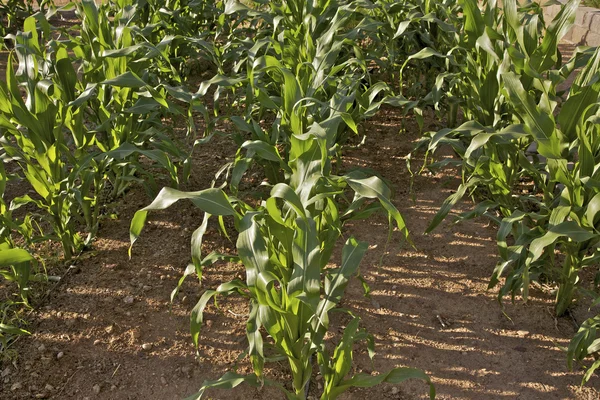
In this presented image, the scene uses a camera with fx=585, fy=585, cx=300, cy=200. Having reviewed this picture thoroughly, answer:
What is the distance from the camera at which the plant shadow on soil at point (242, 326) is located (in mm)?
2236

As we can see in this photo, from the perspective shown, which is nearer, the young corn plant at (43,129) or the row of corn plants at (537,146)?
the row of corn plants at (537,146)

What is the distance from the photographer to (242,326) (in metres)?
2.50

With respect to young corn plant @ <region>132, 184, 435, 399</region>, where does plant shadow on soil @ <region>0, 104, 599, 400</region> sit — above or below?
below

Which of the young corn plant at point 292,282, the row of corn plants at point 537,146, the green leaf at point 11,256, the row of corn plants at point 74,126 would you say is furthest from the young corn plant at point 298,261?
the row of corn plants at point 74,126

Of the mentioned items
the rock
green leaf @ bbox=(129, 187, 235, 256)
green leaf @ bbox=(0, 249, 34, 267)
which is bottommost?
the rock

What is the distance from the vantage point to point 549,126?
218 centimetres

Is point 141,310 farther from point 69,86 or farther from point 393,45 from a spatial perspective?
point 393,45

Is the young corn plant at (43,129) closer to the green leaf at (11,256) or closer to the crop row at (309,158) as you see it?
the crop row at (309,158)

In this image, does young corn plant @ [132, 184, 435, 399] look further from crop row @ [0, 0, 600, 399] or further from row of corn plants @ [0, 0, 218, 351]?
row of corn plants @ [0, 0, 218, 351]

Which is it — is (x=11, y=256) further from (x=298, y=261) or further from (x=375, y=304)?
(x=375, y=304)

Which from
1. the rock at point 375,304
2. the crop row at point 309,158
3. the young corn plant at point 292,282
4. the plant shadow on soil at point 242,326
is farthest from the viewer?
the rock at point 375,304

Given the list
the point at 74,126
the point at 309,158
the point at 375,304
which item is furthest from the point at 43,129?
the point at 375,304

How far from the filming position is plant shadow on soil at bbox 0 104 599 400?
2.24 meters

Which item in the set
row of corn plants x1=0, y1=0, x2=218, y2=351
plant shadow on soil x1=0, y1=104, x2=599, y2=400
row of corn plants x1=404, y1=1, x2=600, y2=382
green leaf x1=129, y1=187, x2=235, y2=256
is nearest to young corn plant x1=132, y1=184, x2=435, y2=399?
green leaf x1=129, y1=187, x2=235, y2=256
